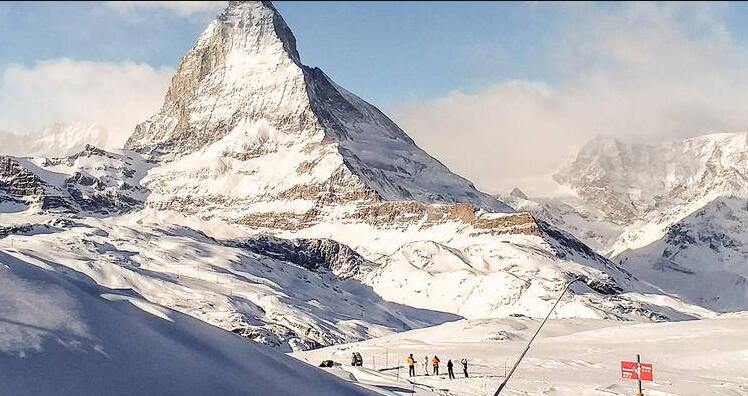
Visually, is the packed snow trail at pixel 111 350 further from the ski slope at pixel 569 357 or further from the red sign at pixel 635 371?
the red sign at pixel 635 371

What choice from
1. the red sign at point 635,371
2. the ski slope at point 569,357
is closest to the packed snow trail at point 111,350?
the ski slope at point 569,357

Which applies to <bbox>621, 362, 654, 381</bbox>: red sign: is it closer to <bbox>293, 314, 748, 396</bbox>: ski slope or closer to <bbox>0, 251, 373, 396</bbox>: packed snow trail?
<bbox>293, 314, 748, 396</bbox>: ski slope

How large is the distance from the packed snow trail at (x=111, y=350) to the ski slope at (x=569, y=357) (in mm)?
15937

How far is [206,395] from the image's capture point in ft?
61.4

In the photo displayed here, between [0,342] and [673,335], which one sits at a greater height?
[673,335]

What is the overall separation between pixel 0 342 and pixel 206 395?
4.24 m

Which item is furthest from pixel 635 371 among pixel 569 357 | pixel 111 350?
pixel 111 350

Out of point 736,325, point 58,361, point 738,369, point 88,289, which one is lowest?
point 58,361

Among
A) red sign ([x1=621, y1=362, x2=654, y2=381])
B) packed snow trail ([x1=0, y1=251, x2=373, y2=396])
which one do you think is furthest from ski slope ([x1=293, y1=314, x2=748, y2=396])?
packed snow trail ([x1=0, y1=251, x2=373, y2=396])

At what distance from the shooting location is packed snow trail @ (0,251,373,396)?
16969 millimetres

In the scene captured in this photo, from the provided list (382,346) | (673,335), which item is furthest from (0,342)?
(673,335)

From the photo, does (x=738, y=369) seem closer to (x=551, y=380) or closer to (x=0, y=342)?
(x=551, y=380)

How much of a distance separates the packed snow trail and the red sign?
81.1 ft

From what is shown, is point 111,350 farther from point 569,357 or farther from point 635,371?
point 569,357
